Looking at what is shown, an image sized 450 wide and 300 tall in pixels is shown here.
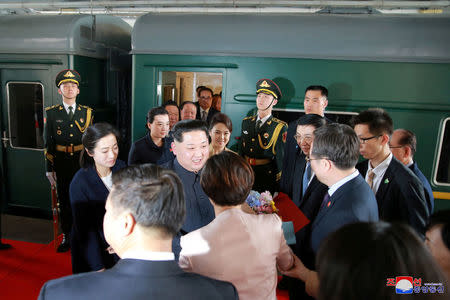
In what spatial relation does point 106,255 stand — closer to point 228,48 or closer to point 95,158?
point 95,158

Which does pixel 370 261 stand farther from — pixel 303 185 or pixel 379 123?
pixel 303 185

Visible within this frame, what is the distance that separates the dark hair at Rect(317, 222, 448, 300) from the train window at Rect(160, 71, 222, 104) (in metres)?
3.41

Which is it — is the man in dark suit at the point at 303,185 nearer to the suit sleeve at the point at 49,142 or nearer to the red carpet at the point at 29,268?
the red carpet at the point at 29,268

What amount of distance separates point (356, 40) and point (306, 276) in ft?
9.86

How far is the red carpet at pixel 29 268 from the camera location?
116 inches

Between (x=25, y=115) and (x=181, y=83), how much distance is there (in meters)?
2.43

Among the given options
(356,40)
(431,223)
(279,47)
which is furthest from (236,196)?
(356,40)

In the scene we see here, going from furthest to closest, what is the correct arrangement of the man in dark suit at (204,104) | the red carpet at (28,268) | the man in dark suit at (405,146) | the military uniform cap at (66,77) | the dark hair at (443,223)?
1. the man in dark suit at (204,104)
2. the military uniform cap at (66,77)
3. the red carpet at (28,268)
4. the man in dark suit at (405,146)
5. the dark hair at (443,223)

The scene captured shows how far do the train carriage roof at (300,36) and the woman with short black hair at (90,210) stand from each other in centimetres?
200

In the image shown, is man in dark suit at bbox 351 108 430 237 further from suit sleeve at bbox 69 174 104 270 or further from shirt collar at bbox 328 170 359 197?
suit sleeve at bbox 69 174 104 270

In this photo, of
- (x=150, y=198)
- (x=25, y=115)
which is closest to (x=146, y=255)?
(x=150, y=198)

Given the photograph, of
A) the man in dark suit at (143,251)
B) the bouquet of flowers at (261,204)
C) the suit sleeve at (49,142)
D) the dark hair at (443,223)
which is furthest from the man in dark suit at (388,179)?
the suit sleeve at (49,142)

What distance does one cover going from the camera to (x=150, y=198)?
1033 mm

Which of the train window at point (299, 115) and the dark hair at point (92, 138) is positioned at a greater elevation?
the train window at point (299, 115)
